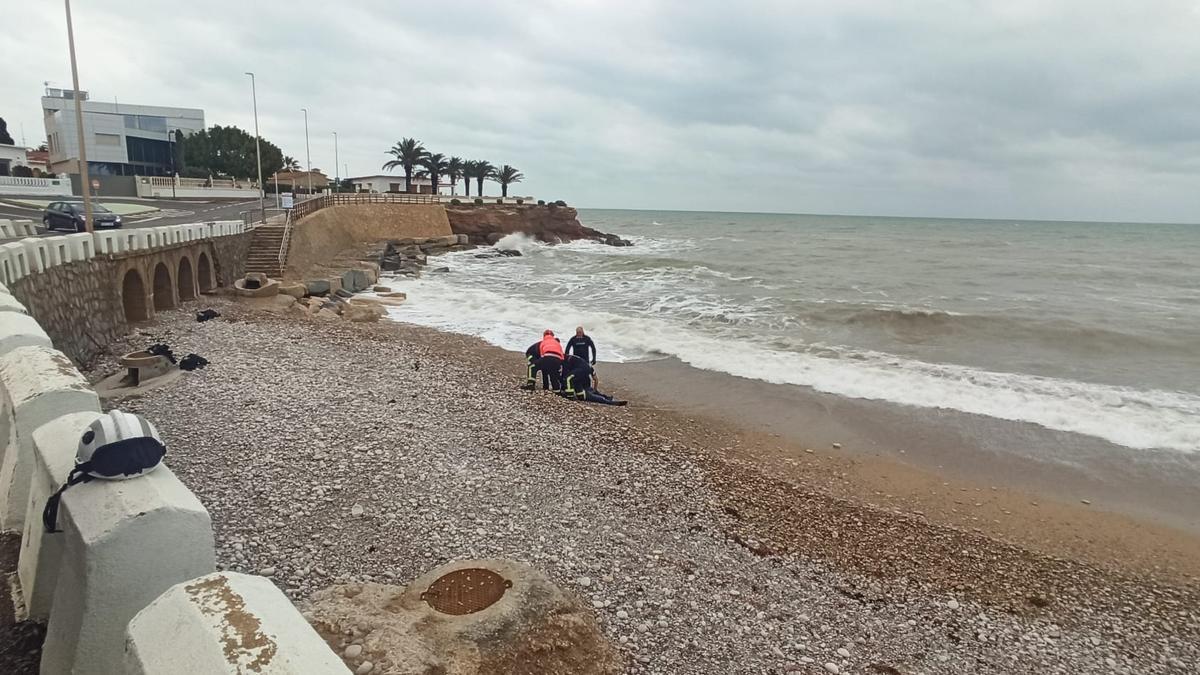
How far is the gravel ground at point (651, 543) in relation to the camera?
589 centimetres

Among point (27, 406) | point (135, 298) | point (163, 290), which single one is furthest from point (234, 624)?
point (163, 290)

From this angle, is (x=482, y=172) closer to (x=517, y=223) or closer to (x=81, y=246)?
(x=517, y=223)

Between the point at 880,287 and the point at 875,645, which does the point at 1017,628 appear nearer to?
the point at 875,645

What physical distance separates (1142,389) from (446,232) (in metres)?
43.5

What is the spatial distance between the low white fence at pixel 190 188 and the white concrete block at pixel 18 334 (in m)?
54.8

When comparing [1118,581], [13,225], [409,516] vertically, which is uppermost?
[13,225]

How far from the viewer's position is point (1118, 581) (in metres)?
7.52

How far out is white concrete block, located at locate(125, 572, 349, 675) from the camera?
2629 millimetres

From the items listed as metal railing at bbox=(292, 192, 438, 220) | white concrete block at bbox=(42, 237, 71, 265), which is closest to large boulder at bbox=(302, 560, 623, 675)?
white concrete block at bbox=(42, 237, 71, 265)

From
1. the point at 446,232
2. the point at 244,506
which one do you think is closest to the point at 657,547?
the point at 244,506

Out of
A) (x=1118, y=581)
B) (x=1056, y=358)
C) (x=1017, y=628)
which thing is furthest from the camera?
(x=1056, y=358)

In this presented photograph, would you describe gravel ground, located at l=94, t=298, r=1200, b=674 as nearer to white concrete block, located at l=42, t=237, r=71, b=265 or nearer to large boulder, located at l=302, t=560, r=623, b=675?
large boulder, located at l=302, t=560, r=623, b=675

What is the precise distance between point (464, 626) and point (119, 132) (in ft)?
274

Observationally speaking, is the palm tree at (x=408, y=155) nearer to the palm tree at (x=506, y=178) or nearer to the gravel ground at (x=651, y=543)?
the palm tree at (x=506, y=178)
